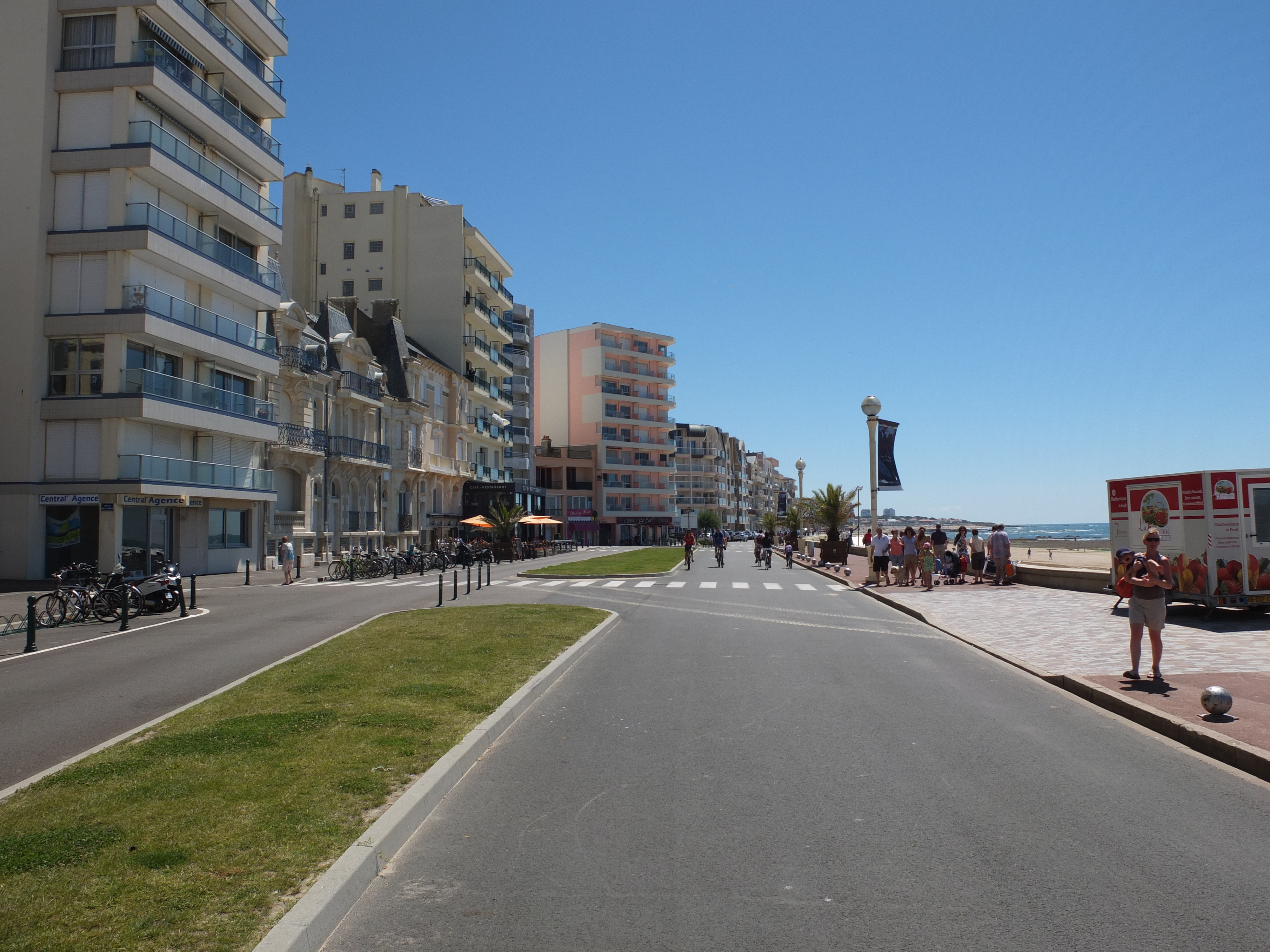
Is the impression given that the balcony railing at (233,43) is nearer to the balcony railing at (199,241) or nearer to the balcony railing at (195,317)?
the balcony railing at (199,241)

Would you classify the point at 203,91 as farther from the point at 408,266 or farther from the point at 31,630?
the point at 408,266

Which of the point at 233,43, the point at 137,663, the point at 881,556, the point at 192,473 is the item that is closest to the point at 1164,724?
the point at 137,663

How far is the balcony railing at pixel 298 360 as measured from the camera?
131 ft

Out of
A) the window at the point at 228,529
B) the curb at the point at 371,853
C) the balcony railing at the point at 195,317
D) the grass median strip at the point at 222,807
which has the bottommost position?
the curb at the point at 371,853

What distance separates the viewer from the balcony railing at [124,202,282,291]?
93.8 ft

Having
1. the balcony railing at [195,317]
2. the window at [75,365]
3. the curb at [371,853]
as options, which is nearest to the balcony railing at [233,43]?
the balcony railing at [195,317]

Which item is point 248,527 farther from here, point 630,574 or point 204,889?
point 204,889

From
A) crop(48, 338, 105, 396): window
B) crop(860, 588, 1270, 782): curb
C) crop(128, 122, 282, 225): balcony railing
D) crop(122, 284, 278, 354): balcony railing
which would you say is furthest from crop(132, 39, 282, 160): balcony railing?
crop(860, 588, 1270, 782): curb

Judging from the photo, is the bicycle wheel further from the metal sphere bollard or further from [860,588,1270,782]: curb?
the metal sphere bollard

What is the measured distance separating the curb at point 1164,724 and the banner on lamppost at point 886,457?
17828mm

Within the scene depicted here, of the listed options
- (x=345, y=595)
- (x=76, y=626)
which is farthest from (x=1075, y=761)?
(x=345, y=595)

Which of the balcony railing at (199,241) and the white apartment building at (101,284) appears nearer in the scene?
the white apartment building at (101,284)

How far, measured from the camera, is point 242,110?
1446 inches

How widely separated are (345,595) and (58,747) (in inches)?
685
